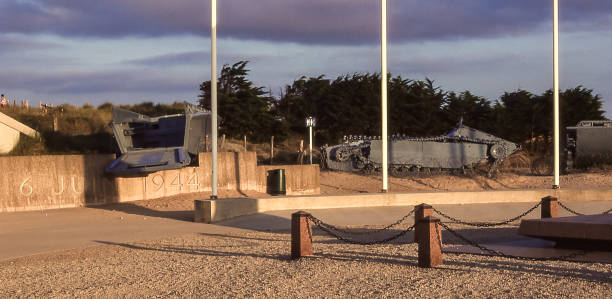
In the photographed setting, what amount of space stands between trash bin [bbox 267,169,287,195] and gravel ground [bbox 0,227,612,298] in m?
14.2

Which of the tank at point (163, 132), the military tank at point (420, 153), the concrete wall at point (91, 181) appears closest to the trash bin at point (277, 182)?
the concrete wall at point (91, 181)

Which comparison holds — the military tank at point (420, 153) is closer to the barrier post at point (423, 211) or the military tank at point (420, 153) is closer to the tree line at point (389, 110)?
the tree line at point (389, 110)

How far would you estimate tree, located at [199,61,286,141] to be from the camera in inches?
2034

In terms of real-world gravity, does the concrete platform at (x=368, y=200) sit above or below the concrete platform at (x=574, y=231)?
below

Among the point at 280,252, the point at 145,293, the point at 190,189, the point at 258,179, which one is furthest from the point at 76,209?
the point at 145,293

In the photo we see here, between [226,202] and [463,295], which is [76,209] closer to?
[226,202]

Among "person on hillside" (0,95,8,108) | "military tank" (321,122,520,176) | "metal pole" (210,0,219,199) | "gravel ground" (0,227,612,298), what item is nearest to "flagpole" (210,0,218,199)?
"metal pole" (210,0,219,199)

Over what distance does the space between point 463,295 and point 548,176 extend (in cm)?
2899

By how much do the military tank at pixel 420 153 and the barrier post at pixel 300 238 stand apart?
A: 26765mm

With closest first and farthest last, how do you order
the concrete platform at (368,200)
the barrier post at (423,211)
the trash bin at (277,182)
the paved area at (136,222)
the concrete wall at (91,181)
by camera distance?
the barrier post at (423,211), the paved area at (136,222), the concrete platform at (368,200), the concrete wall at (91,181), the trash bin at (277,182)

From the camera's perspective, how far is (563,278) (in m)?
9.17

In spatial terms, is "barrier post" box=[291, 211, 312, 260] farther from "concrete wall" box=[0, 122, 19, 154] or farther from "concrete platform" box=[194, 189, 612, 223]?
"concrete wall" box=[0, 122, 19, 154]

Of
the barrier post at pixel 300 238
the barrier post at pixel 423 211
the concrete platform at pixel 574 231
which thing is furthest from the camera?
the barrier post at pixel 423 211

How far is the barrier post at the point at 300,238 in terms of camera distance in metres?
11.3
